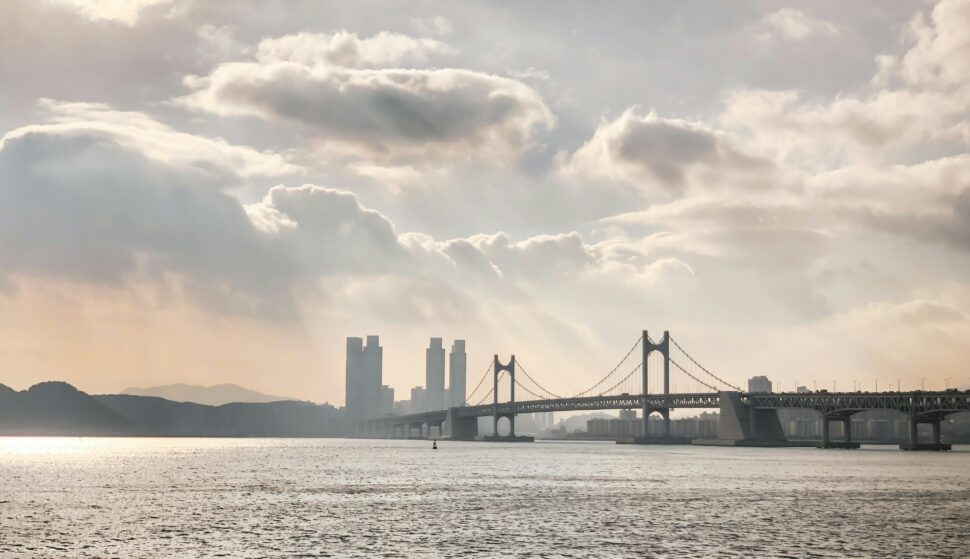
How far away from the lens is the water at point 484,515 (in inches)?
1625

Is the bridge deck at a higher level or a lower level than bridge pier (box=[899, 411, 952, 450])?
higher

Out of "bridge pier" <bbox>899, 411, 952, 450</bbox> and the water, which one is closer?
the water

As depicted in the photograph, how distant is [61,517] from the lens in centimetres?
5306

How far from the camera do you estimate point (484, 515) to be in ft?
180

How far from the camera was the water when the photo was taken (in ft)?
135

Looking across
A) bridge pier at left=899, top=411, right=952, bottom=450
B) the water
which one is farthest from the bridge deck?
the water

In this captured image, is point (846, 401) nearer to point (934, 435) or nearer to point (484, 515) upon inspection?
point (934, 435)

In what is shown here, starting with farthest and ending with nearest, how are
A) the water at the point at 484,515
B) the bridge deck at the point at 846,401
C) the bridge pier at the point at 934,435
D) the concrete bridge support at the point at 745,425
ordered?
the concrete bridge support at the point at 745,425
the bridge pier at the point at 934,435
the bridge deck at the point at 846,401
the water at the point at 484,515

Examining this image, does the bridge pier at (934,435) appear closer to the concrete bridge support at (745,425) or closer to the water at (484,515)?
the concrete bridge support at (745,425)

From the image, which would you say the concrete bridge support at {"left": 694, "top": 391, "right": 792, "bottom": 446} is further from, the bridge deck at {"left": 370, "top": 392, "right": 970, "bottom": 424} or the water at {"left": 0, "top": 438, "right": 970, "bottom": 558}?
the water at {"left": 0, "top": 438, "right": 970, "bottom": 558}

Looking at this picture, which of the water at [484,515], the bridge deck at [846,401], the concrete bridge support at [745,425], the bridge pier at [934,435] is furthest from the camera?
the concrete bridge support at [745,425]

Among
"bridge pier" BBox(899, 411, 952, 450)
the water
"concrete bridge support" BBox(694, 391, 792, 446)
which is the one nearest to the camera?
the water

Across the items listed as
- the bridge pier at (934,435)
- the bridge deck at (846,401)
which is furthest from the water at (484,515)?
the bridge pier at (934,435)

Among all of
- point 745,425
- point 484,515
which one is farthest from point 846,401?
point 484,515
